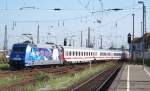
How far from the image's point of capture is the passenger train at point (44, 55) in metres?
44.8

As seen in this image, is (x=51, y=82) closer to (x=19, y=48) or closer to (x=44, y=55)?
(x=19, y=48)

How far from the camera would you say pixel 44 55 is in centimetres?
5041

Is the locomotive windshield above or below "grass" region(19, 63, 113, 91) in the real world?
above

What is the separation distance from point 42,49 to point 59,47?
411 inches

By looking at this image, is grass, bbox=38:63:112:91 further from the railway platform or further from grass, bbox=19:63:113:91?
the railway platform

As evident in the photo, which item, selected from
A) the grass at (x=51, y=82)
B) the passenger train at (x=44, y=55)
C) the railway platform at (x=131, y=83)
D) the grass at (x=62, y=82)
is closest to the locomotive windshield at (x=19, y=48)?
the passenger train at (x=44, y=55)

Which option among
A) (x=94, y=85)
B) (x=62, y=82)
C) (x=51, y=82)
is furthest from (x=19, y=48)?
(x=94, y=85)

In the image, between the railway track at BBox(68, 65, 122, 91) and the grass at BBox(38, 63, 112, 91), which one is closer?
the grass at BBox(38, 63, 112, 91)

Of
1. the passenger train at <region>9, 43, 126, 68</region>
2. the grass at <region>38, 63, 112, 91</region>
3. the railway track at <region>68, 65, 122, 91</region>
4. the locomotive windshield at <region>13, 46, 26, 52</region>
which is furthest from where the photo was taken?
the locomotive windshield at <region>13, 46, 26, 52</region>

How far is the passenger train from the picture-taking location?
44.8 metres

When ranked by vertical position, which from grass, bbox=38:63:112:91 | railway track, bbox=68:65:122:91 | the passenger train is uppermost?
the passenger train

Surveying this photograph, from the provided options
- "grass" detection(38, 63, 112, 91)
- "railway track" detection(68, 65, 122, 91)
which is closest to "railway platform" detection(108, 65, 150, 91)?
"railway track" detection(68, 65, 122, 91)

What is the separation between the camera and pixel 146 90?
2350cm

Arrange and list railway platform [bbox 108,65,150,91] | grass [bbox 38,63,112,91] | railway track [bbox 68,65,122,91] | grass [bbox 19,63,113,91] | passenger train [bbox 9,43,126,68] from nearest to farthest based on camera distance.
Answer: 1. grass [bbox 19,63,113,91]
2. grass [bbox 38,63,112,91]
3. railway platform [bbox 108,65,150,91]
4. railway track [bbox 68,65,122,91]
5. passenger train [bbox 9,43,126,68]
